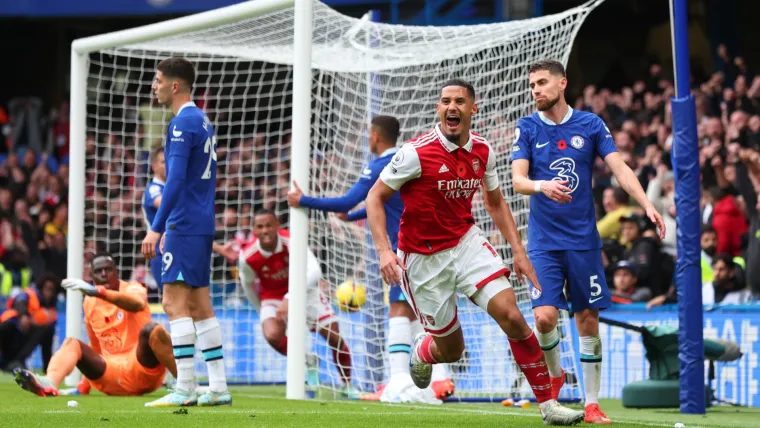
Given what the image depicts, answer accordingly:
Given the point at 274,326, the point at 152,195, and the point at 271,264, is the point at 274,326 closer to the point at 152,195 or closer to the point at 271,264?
the point at 271,264

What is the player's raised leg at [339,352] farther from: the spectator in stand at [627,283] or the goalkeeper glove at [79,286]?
the spectator in stand at [627,283]

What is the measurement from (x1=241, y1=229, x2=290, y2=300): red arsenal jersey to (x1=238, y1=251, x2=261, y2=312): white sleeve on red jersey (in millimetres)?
45

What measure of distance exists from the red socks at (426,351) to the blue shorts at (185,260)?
1.91 metres

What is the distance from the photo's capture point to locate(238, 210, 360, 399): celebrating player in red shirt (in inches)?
429

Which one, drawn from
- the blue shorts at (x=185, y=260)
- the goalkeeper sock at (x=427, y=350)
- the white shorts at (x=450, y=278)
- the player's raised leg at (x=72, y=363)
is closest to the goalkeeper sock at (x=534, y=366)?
the white shorts at (x=450, y=278)

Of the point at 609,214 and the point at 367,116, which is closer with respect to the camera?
the point at 367,116

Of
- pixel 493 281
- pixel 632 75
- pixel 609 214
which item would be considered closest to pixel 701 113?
pixel 609 214

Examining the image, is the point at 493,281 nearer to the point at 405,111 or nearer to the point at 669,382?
the point at 669,382

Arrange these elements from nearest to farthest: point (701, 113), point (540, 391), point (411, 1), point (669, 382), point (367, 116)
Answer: point (540, 391) < point (669, 382) < point (367, 116) < point (701, 113) < point (411, 1)

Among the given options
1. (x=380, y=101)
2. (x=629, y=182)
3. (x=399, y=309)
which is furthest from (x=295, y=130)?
(x=629, y=182)

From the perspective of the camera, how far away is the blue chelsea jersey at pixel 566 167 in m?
7.52

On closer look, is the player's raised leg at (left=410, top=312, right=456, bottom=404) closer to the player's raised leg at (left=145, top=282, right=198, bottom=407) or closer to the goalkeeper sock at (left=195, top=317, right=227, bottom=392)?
the goalkeeper sock at (left=195, top=317, right=227, bottom=392)

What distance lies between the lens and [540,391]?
663 centimetres

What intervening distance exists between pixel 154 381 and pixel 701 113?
895cm
